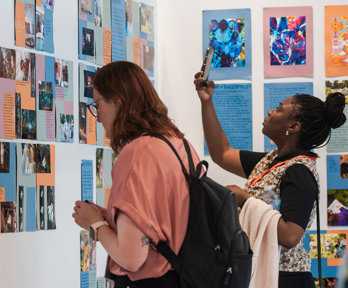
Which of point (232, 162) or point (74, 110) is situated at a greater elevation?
point (74, 110)

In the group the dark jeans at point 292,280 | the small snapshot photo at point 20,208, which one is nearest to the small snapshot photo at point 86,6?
the small snapshot photo at point 20,208

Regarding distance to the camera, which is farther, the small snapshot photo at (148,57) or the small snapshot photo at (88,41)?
the small snapshot photo at (148,57)

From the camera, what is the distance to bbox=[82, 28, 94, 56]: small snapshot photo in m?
2.54

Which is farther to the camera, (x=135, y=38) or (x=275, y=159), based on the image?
(x=135, y=38)

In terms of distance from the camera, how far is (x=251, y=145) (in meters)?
3.07

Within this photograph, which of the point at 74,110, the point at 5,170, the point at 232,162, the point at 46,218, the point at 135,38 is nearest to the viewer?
the point at 5,170

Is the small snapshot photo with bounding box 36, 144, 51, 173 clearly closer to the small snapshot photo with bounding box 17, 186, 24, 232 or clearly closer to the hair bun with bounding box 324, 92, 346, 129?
the small snapshot photo with bounding box 17, 186, 24, 232

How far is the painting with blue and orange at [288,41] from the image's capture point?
3076mm

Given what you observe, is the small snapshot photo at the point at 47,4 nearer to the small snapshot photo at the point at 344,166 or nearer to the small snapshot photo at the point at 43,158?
the small snapshot photo at the point at 43,158

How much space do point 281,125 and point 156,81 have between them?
2.91ft

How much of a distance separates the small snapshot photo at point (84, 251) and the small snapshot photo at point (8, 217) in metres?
0.42

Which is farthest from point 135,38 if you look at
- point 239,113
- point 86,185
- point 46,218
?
point 46,218

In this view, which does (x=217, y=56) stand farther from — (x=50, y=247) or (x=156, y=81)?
(x=50, y=247)

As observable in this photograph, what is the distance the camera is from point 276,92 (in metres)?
3.08
